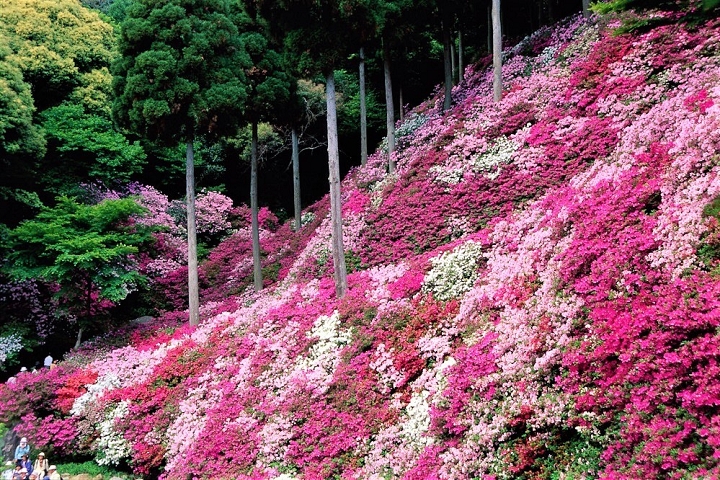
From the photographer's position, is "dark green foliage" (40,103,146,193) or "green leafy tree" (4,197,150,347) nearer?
"green leafy tree" (4,197,150,347)

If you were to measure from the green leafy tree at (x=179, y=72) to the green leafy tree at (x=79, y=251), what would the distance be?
227 cm

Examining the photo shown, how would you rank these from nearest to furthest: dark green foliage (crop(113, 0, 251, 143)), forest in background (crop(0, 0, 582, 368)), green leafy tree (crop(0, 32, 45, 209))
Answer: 1. dark green foliage (crop(113, 0, 251, 143))
2. green leafy tree (crop(0, 32, 45, 209))
3. forest in background (crop(0, 0, 582, 368))

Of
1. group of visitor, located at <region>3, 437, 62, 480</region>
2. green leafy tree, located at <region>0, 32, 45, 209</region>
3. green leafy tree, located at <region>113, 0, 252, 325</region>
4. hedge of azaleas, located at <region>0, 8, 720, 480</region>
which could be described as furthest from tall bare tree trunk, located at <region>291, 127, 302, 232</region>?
group of visitor, located at <region>3, 437, 62, 480</region>

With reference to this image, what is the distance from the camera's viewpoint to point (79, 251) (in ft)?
52.4

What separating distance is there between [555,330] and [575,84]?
35.5 ft

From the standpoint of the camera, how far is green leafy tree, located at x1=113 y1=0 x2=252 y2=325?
50.8ft

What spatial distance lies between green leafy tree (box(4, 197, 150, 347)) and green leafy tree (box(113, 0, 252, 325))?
89.5 inches

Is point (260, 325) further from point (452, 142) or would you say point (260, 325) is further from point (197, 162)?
point (197, 162)

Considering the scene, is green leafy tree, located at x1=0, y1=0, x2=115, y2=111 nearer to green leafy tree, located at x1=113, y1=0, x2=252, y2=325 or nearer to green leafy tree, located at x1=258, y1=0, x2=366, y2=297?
green leafy tree, located at x1=113, y1=0, x2=252, y2=325

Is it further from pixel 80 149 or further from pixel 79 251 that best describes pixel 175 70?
pixel 80 149

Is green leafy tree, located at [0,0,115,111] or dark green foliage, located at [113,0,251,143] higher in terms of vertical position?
green leafy tree, located at [0,0,115,111]

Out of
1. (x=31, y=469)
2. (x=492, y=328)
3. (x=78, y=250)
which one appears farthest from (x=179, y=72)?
(x=492, y=328)

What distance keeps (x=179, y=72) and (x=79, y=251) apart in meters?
5.95

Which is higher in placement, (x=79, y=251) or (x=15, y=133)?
(x=15, y=133)
